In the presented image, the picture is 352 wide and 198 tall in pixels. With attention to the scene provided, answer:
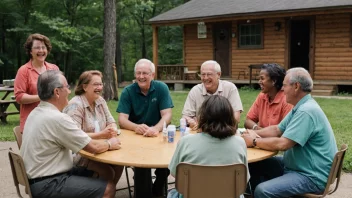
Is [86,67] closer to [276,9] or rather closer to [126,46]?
[126,46]

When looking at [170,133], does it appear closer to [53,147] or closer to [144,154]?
[144,154]

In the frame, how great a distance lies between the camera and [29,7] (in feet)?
83.1

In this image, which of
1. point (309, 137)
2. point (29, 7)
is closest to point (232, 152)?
point (309, 137)

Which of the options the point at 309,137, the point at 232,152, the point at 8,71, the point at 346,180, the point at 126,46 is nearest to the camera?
the point at 232,152

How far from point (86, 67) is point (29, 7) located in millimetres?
5686

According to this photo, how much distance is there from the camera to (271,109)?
14.4 feet

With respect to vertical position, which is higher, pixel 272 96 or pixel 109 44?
pixel 109 44

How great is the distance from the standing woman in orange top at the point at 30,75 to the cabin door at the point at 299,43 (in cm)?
1434

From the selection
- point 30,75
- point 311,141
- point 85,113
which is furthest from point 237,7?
point 311,141

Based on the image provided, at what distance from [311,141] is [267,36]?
14.0 meters

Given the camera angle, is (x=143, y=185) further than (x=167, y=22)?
No

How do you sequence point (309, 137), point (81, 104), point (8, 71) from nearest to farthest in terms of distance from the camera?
point (309, 137) → point (81, 104) → point (8, 71)

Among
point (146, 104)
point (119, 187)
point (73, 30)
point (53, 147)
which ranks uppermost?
point (73, 30)

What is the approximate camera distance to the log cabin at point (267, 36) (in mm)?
14961
